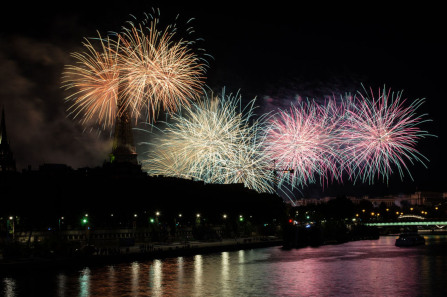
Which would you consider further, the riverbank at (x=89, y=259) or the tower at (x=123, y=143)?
the tower at (x=123, y=143)

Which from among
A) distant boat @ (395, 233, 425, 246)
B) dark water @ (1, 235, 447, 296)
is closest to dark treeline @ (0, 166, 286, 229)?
dark water @ (1, 235, 447, 296)

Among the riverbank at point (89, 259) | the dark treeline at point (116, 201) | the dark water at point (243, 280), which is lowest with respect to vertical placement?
the dark water at point (243, 280)

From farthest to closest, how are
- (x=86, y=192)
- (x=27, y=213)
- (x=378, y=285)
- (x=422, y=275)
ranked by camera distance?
1. (x=86, y=192)
2. (x=27, y=213)
3. (x=422, y=275)
4. (x=378, y=285)

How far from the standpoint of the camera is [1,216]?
65750 mm

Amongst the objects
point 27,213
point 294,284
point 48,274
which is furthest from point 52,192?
point 294,284

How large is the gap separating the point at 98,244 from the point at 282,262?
92.8 feet

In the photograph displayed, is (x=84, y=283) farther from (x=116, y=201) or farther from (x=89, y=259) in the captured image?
(x=116, y=201)

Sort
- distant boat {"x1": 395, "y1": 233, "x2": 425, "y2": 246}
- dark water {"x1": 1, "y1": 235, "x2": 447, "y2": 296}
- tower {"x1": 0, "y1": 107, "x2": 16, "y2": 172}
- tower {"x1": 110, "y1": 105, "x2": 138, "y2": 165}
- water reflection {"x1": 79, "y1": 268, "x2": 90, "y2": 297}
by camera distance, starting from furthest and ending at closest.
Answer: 1. tower {"x1": 0, "y1": 107, "x2": 16, "y2": 172}
2. tower {"x1": 110, "y1": 105, "x2": 138, "y2": 165}
3. distant boat {"x1": 395, "y1": 233, "x2": 425, "y2": 246}
4. water reflection {"x1": 79, "y1": 268, "x2": 90, "y2": 297}
5. dark water {"x1": 1, "y1": 235, "x2": 447, "y2": 296}

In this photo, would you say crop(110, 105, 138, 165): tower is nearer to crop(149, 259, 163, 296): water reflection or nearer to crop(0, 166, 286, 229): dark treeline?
A: crop(0, 166, 286, 229): dark treeline

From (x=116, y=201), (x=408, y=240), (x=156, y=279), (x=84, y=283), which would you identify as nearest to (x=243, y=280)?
(x=156, y=279)

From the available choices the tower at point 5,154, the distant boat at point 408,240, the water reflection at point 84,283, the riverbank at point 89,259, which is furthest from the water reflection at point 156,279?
the tower at point 5,154

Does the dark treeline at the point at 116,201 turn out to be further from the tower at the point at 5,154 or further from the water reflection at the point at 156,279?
the tower at the point at 5,154

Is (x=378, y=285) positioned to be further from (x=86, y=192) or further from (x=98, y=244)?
(x=86, y=192)

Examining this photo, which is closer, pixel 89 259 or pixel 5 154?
pixel 89 259
